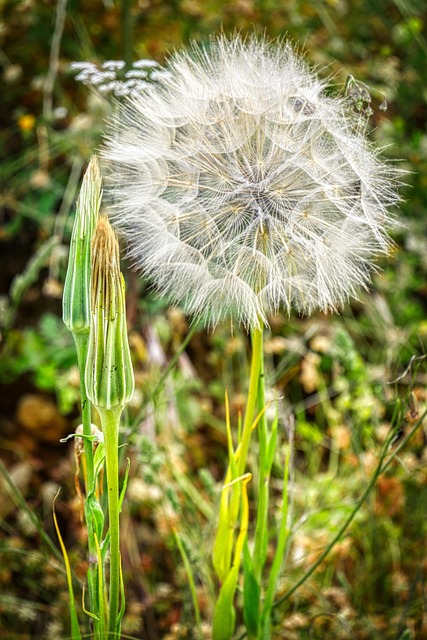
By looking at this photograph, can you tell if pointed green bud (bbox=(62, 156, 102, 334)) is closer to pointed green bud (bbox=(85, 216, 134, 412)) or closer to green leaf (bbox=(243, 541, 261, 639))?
pointed green bud (bbox=(85, 216, 134, 412))

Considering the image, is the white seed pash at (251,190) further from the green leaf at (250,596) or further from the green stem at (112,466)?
the green leaf at (250,596)

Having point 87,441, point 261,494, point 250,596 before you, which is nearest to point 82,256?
point 87,441

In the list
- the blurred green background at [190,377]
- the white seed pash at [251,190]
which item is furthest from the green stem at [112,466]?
the blurred green background at [190,377]

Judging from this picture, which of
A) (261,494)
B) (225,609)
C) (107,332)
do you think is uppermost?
(107,332)

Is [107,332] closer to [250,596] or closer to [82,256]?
[82,256]

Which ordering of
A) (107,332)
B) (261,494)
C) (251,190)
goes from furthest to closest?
(261,494), (251,190), (107,332)

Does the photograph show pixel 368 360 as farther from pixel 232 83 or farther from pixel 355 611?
pixel 232 83

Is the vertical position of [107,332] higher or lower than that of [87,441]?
higher

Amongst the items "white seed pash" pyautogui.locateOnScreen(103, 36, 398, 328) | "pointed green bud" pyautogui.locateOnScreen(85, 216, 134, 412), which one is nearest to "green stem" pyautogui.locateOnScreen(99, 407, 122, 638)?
"pointed green bud" pyautogui.locateOnScreen(85, 216, 134, 412)
